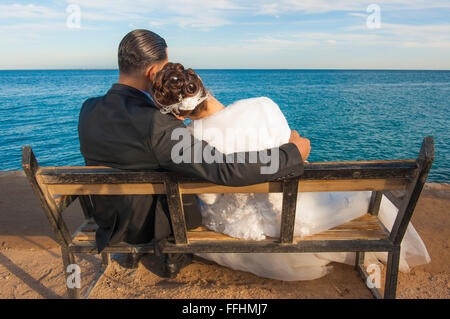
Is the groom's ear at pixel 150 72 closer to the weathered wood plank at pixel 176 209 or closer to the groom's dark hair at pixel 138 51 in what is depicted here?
the groom's dark hair at pixel 138 51

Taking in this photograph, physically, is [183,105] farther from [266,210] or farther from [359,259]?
[359,259]

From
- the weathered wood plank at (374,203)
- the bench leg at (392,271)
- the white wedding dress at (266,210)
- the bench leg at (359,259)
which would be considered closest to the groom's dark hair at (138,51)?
the white wedding dress at (266,210)

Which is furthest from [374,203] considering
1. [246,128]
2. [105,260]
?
[105,260]

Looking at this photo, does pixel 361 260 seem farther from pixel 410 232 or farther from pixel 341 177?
pixel 341 177

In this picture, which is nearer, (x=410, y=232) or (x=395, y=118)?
(x=410, y=232)

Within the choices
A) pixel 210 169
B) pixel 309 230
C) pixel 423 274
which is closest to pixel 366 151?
pixel 423 274

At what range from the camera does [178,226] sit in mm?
2131

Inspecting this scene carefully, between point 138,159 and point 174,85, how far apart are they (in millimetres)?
511

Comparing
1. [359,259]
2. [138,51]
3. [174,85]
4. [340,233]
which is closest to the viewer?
[174,85]

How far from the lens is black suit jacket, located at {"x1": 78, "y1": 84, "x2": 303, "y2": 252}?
1763 millimetres

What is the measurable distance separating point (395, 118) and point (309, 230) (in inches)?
809

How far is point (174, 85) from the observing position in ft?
6.14

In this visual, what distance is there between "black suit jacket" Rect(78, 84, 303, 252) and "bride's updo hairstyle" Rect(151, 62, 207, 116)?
0.10 metres

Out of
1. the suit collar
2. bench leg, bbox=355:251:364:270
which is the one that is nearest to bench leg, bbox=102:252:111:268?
the suit collar
